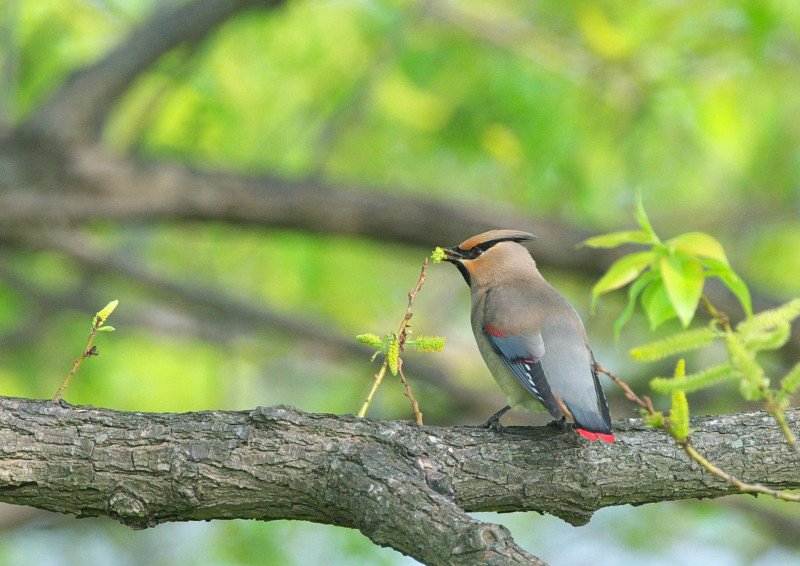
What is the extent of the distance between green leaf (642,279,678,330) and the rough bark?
25.7 inches

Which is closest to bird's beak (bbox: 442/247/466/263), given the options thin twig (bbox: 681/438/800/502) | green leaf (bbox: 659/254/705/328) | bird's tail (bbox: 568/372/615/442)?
bird's tail (bbox: 568/372/615/442)

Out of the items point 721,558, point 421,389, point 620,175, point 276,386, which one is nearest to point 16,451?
point 421,389

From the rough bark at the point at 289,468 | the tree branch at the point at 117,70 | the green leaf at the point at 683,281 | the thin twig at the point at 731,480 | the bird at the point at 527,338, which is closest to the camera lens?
the thin twig at the point at 731,480

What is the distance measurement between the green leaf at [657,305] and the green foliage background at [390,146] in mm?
4925

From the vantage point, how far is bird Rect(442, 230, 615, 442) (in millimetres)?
3967

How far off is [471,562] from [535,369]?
4.70ft

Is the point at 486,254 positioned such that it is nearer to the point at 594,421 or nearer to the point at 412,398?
the point at 594,421

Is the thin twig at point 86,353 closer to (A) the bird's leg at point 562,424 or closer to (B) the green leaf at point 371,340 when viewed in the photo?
(B) the green leaf at point 371,340

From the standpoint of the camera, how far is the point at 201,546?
12602mm

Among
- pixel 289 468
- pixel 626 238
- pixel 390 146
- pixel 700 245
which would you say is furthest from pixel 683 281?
pixel 390 146

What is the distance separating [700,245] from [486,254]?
192cm

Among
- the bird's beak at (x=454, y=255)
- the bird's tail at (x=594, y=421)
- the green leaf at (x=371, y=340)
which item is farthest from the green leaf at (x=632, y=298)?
the bird's beak at (x=454, y=255)

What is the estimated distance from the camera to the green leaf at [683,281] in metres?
3.24

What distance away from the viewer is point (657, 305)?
3518 millimetres
